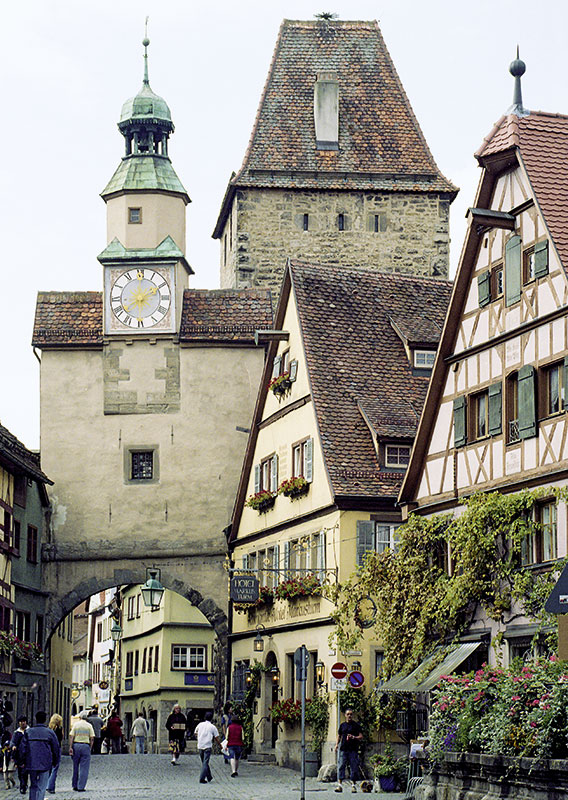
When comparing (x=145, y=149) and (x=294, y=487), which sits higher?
(x=145, y=149)

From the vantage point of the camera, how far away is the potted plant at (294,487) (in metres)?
32.8

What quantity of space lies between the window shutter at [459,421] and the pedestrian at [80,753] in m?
7.52

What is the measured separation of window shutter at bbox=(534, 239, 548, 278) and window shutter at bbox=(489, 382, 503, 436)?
6.48 feet

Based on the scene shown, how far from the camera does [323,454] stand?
3145cm

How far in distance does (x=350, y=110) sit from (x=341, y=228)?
13.4ft

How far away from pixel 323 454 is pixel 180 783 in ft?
23.8

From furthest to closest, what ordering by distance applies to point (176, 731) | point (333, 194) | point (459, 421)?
point (333, 194)
point (176, 731)
point (459, 421)

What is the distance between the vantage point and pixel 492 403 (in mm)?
25312

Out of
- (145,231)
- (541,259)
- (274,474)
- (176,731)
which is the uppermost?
(145,231)

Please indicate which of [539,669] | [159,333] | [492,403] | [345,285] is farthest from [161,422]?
[539,669]

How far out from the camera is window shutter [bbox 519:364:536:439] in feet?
78.5

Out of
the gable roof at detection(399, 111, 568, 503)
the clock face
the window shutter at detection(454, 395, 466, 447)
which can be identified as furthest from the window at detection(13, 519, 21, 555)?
the window shutter at detection(454, 395, 466, 447)

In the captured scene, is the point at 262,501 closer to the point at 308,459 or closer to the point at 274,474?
the point at 274,474

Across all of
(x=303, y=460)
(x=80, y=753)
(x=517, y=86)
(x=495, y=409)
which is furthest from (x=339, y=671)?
(x=517, y=86)
